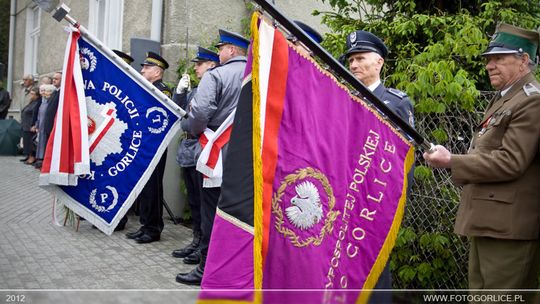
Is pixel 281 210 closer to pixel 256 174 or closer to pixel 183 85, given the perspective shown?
pixel 256 174

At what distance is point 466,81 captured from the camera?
12.0 ft

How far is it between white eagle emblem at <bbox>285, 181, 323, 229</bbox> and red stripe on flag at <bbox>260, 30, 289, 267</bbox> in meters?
0.11

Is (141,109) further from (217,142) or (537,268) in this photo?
(537,268)

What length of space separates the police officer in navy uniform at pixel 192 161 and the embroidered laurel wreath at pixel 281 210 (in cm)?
276

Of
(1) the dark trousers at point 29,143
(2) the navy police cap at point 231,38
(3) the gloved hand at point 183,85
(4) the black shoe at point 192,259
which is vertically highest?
(2) the navy police cap at point 231,38

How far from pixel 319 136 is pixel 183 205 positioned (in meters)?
5.03

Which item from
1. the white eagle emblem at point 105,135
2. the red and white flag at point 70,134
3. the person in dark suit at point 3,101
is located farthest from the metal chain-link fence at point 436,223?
the person in dark suit at point 3,101

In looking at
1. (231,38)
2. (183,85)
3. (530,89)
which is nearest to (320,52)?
(530,89)

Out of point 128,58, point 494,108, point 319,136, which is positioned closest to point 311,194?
point 319,136

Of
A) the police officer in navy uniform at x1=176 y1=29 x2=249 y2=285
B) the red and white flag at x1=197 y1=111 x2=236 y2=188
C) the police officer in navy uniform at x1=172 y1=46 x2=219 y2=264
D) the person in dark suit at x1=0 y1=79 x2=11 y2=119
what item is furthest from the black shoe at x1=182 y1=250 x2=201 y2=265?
the person in dark suit at x1=0 y1=79 x2=11 y2=119

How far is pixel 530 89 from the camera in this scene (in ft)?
8.65

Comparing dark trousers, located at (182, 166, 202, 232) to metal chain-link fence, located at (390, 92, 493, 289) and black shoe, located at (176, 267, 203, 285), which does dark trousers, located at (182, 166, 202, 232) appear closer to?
black shoe, located at (176, 267, 203, 285)

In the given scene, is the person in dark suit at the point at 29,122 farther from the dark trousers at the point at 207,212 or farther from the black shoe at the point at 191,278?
the black shoe at the point at 191,278

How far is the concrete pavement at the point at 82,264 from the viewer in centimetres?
337
